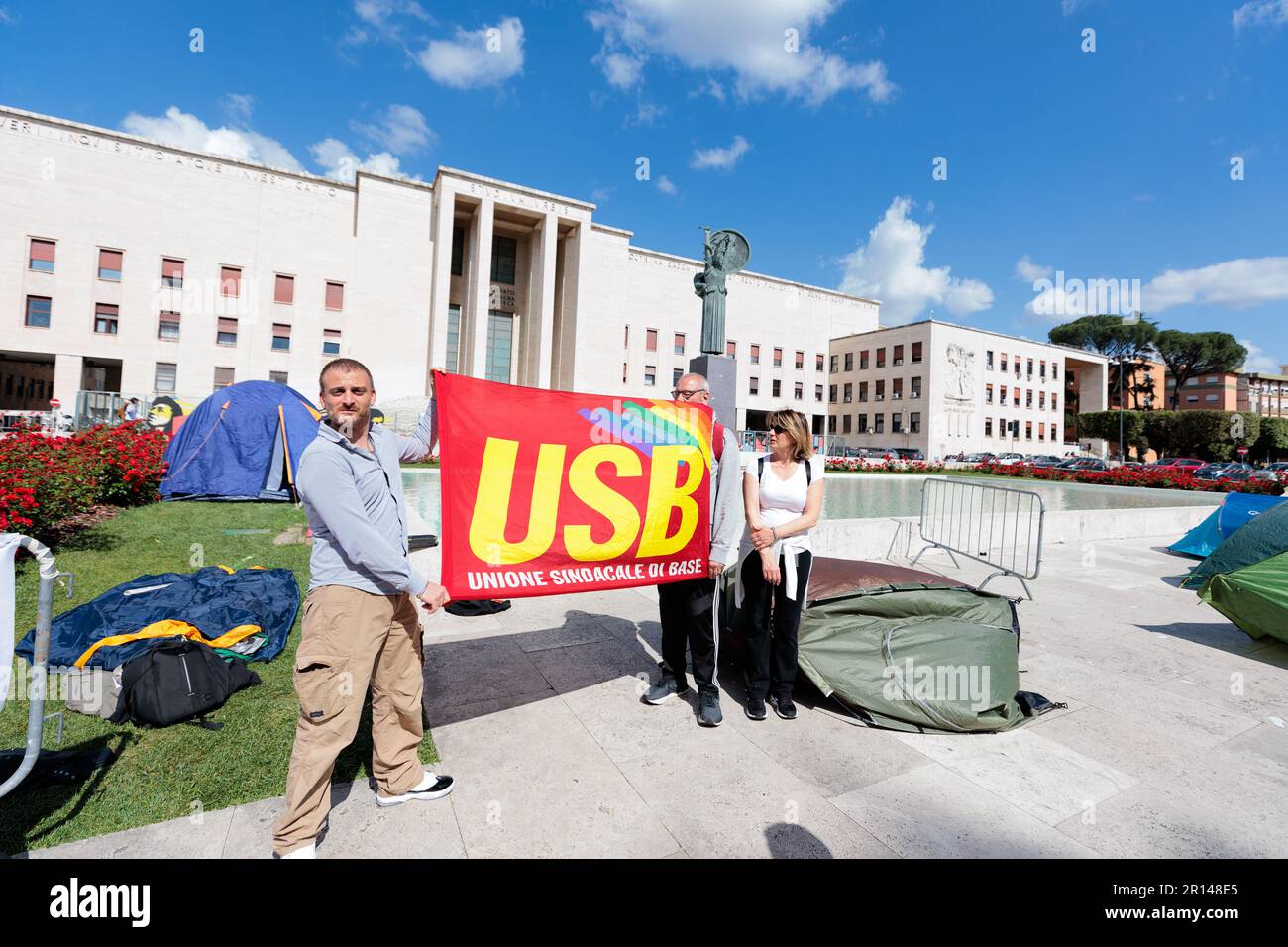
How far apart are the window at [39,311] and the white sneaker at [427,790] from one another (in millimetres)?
45528

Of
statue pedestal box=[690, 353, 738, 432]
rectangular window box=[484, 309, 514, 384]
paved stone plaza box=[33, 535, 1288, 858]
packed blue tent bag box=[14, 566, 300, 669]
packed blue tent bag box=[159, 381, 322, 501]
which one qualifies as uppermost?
rectangular window box=[484, 309, 514, 384]

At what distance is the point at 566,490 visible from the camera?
10.8ft

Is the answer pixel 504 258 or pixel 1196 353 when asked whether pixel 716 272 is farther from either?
pixel 1196 353

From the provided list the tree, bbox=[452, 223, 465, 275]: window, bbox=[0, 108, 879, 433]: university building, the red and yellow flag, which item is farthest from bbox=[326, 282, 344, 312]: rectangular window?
the tree

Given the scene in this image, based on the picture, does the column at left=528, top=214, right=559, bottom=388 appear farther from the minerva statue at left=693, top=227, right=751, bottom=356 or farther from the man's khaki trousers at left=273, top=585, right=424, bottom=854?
the man's khaki trousers at left=273, top=585, right=424, bottom=854

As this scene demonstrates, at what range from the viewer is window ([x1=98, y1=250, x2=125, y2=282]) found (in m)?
33.4

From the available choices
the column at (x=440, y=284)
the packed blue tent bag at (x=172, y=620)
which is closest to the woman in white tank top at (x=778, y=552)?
the packed blue tent bag at (x=172, y=620)

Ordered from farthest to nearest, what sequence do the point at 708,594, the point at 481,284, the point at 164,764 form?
the point at 481,284 → the point at 708,594 → the point at 164,764

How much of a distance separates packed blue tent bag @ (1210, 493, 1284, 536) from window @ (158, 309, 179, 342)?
154 ft

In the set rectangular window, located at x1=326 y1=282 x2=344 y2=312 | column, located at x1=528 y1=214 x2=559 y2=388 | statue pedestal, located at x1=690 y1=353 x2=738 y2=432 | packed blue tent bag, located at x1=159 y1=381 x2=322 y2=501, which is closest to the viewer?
packed blue tent bag, located at x1=159 y1=381 x2=322 y2=501

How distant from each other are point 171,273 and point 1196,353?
11090 cm

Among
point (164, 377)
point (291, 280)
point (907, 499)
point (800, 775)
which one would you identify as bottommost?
point (800, 775)

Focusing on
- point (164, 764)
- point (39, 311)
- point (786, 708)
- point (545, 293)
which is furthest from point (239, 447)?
point (39, 311)
